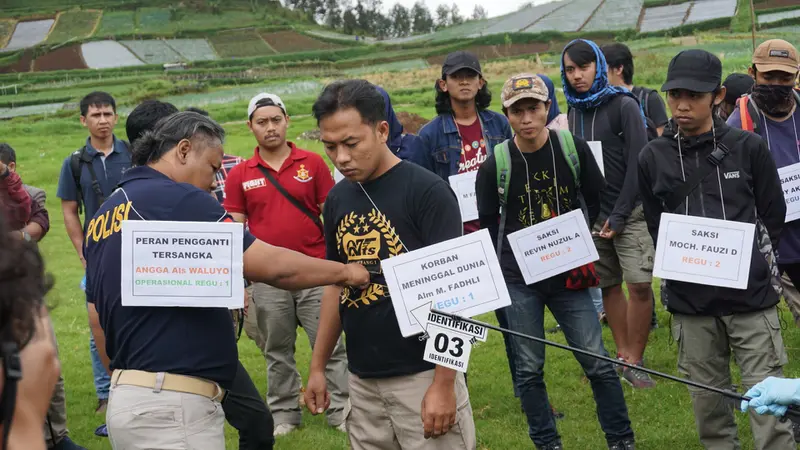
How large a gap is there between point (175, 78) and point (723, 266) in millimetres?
55827

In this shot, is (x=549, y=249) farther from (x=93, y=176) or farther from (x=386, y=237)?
(x=93, y=176)

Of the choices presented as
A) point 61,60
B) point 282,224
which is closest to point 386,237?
point 282,224

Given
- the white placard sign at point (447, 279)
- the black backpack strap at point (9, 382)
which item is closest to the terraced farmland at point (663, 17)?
the white placard sign at point (447, 279)

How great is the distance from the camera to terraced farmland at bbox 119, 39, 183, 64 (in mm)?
80856

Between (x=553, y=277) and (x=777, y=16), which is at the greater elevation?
(x=777, y=16)

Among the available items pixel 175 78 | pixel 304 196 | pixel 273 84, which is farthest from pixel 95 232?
pixel 175 78

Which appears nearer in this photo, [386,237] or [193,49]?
[386,237]

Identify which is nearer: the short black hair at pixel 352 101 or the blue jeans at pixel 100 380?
the short black hair at pixel 352 101

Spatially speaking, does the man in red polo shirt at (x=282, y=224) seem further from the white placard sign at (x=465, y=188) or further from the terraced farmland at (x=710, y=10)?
the terraced farmland at (x=710, y=10)

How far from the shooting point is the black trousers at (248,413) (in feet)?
17.1

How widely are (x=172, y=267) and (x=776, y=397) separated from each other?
109 inches

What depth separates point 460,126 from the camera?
7305 mm

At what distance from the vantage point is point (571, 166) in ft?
19.2

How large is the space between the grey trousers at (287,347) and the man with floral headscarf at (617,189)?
7.55ft
